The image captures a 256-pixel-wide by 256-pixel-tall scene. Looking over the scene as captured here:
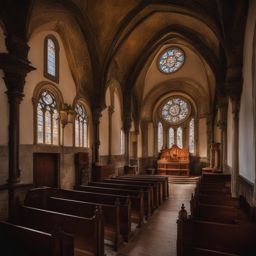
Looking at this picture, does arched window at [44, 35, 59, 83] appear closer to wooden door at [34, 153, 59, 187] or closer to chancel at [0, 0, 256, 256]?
chancel at [0, 0, 256, 256]

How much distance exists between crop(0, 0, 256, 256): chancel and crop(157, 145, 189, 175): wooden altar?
2488 millimetres

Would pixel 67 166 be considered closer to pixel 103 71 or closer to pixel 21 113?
pixel 21 113

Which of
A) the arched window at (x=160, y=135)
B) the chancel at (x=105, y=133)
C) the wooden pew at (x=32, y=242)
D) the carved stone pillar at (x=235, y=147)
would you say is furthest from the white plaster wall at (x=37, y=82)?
the arched window at (x=160, y=135)

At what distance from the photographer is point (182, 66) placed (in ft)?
61.8

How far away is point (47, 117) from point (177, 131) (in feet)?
52.6

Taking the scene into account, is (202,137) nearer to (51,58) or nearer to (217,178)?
(217,178)

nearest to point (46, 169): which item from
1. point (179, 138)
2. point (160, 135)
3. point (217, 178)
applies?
point (217, 178)

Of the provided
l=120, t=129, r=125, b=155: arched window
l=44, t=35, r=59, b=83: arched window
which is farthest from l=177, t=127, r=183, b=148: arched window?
l=44, t=35, r=59, b=83: arched window

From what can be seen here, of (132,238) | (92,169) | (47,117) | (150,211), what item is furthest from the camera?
(92,169)

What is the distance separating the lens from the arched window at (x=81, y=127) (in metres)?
11.2

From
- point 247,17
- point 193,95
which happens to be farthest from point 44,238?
point 193,95

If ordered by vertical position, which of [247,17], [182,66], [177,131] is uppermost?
[182,66]

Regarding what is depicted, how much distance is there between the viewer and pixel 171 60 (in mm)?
19188

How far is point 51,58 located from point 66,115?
260 cm
